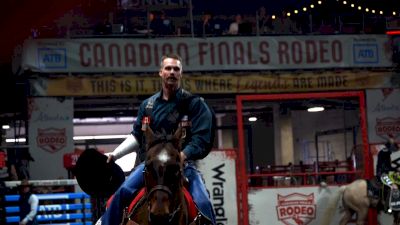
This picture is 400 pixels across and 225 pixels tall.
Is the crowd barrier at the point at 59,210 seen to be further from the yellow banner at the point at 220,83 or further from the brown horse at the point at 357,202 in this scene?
the brown horse at the point at 357,202

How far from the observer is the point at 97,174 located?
8805mm

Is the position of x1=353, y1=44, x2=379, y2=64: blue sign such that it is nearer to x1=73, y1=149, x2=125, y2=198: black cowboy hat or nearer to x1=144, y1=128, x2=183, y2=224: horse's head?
x1=73, y1=149, x2=125, y2=198: black cowboy hat

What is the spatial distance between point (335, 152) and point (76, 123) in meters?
10.8

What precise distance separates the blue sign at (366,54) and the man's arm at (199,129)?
20130 millimetres

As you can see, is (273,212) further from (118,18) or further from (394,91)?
(118,18)

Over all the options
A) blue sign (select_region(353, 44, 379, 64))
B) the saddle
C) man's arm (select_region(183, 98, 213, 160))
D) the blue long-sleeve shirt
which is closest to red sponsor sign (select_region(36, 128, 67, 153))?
the saddle

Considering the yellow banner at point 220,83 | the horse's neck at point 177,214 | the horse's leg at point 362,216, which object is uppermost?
the yellow banner at point 220,83

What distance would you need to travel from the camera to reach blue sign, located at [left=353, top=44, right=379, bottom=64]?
27297 millimetres

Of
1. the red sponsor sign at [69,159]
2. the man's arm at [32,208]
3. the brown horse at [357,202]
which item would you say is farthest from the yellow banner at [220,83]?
the man's arm at [32,208]

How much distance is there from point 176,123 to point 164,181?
1047 millimetres

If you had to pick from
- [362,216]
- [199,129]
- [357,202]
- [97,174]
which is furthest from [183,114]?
Result: [362,216]

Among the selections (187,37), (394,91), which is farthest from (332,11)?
(187,37)

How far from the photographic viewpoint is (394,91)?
88.0 feet

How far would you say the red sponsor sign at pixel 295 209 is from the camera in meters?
21.3
